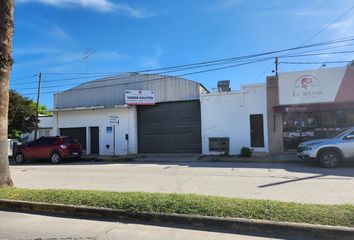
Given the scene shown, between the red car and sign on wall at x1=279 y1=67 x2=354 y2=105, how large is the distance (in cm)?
1311

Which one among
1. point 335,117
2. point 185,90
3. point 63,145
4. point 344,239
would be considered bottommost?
point 344,239

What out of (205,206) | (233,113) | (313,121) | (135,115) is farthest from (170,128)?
(205,206)

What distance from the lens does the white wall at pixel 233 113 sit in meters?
22.0

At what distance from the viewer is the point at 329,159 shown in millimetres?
15156

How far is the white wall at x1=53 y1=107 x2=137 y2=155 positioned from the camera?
25.3 m

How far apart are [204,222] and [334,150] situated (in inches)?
425

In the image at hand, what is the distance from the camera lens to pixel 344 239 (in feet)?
18.1

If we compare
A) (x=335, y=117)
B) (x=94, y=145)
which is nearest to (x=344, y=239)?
(x=335, y=117)

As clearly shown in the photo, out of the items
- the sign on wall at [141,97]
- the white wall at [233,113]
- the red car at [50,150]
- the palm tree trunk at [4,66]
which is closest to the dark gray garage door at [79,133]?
the red car at [50,150]

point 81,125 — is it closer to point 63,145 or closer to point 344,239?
point 63,145

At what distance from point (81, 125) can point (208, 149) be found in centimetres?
1018

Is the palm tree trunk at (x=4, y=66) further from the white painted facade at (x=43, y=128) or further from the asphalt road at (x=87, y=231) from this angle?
the white painted facade at (x=43, y=128)

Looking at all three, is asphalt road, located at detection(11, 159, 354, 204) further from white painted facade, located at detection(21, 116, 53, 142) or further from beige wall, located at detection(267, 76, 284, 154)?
white painted facade, located at detection(21, 116, 53, 142)

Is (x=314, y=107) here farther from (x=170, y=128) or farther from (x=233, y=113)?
(x=170, y=128)
